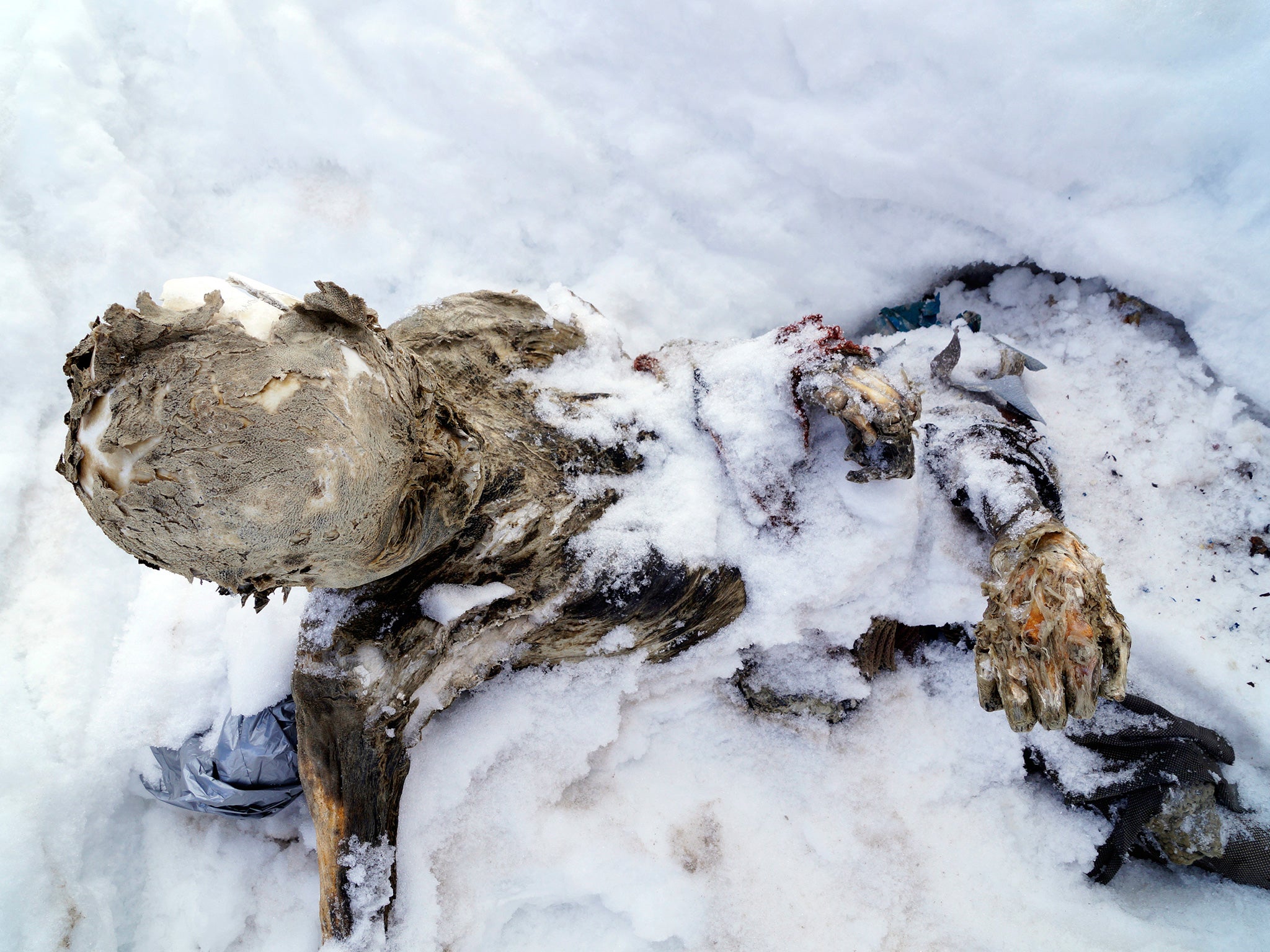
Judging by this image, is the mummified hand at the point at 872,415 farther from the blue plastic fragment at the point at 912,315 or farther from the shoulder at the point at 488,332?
the blue plastic fragment at the point at 912,315

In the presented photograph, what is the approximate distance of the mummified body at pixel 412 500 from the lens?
0.86 m

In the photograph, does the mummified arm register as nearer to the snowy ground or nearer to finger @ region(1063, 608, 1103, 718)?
finger @ region(1063, 608, 1103, 718)

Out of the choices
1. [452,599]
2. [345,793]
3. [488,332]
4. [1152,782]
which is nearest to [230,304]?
[452,599]

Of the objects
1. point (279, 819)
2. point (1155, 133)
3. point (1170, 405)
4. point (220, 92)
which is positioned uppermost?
point (1155, 133)

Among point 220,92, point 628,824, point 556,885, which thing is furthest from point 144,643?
point 220,92

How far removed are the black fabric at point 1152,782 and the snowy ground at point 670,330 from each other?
11 centimetres

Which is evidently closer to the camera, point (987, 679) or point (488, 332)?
point (987, 679)

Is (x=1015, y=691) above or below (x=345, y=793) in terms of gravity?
above

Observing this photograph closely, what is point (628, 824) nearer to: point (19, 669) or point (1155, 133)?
point (19, 669)

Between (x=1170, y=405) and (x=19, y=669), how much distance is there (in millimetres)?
3378

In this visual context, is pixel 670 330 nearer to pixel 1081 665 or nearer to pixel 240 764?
pixel 1081 665

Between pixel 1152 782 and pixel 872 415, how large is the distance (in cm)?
128

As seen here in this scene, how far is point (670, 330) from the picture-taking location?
8.29ft

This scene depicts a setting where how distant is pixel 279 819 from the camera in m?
1.96
